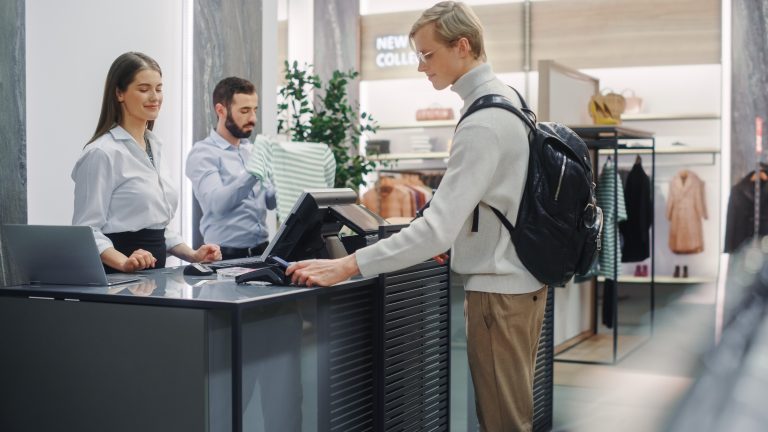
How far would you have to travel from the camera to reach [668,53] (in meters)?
8.83

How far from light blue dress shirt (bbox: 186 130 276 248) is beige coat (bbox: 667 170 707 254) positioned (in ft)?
19.5

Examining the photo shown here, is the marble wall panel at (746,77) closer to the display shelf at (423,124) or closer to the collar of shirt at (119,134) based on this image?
the display shelf at (423,124)

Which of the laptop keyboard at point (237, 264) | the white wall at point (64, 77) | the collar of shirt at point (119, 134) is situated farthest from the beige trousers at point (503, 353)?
Answer: the white wall at point (64, 77)

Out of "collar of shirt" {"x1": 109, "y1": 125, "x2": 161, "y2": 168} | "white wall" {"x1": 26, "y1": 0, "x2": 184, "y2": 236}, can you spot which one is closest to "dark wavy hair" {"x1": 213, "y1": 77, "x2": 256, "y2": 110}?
"white wall" {"x1": 26, "y1": 0, "x2": 184, "y2": 236}

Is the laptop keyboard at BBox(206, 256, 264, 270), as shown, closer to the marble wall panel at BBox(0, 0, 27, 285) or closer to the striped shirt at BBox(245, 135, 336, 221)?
the marble wall panel at BBox(0, 0, 27, 285)

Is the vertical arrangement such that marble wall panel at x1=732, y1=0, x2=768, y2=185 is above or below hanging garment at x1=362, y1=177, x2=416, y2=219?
above

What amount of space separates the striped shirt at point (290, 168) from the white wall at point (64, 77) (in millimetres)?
848

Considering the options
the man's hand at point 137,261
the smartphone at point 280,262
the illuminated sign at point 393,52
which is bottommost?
the man's hand at point 137,261

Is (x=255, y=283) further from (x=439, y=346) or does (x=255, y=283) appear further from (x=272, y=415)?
(x=439, y=346)

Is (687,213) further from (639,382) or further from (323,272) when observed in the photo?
(323,272)

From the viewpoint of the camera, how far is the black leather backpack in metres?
2.17

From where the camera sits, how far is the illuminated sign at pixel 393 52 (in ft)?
32.4

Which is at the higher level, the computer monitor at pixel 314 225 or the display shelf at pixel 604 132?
the display shelf at pixel 604 132

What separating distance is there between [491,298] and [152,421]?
0.91 meters
